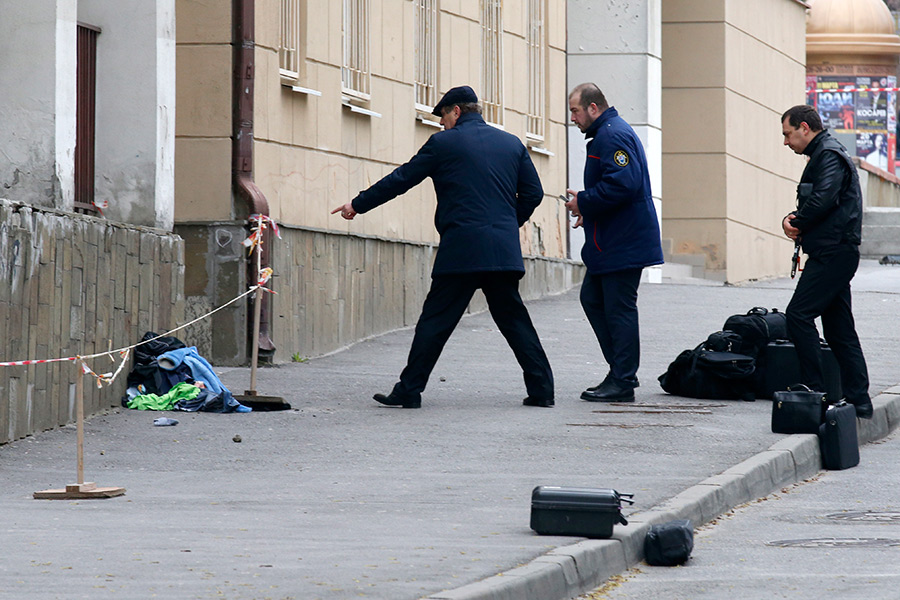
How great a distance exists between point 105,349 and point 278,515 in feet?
12.8

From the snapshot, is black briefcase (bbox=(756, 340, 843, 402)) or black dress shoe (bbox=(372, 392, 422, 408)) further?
black briefcase (bbox=(756, 340, 843, 402))

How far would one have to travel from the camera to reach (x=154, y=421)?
34.6ft

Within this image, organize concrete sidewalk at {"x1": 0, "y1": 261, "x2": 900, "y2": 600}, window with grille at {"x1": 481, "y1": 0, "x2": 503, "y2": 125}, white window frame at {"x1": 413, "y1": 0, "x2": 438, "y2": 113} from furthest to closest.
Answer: window with grille at {"x1": 481, "y1": 0, "x2": 503, "y2": 125}
white window frame at {"x1": 413, "y1": 0, "x2": 438, "y2": 113}
concrete sidewalk at {"x1": 0, "y1": 261, "x2": 900, "y2": 600}

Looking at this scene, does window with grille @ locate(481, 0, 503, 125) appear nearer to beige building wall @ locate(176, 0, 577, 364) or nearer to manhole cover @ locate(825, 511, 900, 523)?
beige building wall @ locate(176, 0, 577, 364)

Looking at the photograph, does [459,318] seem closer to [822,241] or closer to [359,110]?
[822,241]

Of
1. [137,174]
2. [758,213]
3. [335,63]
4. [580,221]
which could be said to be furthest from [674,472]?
[758,213]

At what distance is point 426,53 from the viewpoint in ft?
57.4

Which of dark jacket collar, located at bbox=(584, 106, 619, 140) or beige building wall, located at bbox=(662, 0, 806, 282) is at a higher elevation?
beige building wall, located at bbox=(662, 0, 806, 282)

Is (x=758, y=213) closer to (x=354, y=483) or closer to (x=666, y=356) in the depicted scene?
(x=666, y=356)

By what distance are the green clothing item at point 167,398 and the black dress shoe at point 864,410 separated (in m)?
3.88

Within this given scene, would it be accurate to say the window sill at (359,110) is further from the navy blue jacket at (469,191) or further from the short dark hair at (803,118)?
the short dark hair at (803,118)

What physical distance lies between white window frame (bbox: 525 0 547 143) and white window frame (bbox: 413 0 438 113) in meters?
2.70

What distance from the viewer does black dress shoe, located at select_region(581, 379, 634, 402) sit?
1162 centimetres

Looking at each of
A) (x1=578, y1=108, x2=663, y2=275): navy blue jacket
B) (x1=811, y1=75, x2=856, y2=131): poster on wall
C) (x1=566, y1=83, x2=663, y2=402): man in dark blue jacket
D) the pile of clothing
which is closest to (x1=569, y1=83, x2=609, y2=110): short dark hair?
(x1=566, y1=83, x2=663, y2=402): man in dark blue jacket
